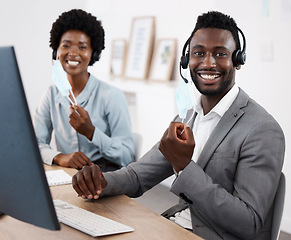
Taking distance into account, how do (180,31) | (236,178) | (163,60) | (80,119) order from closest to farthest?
(236,178)
(80,119)
(180,31)
(163,60)

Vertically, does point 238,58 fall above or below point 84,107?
above

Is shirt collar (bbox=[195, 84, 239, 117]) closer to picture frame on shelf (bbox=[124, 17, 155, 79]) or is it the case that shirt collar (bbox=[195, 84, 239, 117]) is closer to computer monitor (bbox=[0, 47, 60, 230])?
computer monitor (bbox=[0, 47, 60, 230])

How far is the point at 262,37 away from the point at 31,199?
2.24 meters

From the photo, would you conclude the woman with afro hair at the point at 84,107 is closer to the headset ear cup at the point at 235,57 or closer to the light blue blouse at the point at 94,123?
the light blue blouse at the point at 94,123

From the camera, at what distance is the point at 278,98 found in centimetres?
260

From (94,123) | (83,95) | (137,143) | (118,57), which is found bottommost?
(137,143)

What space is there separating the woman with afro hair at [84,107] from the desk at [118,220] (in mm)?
723

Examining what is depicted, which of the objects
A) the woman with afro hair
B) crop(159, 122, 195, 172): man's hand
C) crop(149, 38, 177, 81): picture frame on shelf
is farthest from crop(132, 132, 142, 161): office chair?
crop(149, 38, 177, 81): picture frame on shelf

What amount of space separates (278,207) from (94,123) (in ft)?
3.82

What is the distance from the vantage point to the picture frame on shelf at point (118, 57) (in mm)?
3852

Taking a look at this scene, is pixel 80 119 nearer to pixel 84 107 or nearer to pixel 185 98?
pixel 84 107

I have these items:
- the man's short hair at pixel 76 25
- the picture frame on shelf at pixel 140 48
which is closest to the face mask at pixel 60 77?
the man's short hair at pixel 76 25

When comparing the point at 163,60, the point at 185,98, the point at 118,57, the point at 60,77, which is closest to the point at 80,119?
the point at 60,77

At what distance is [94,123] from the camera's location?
215 cm
